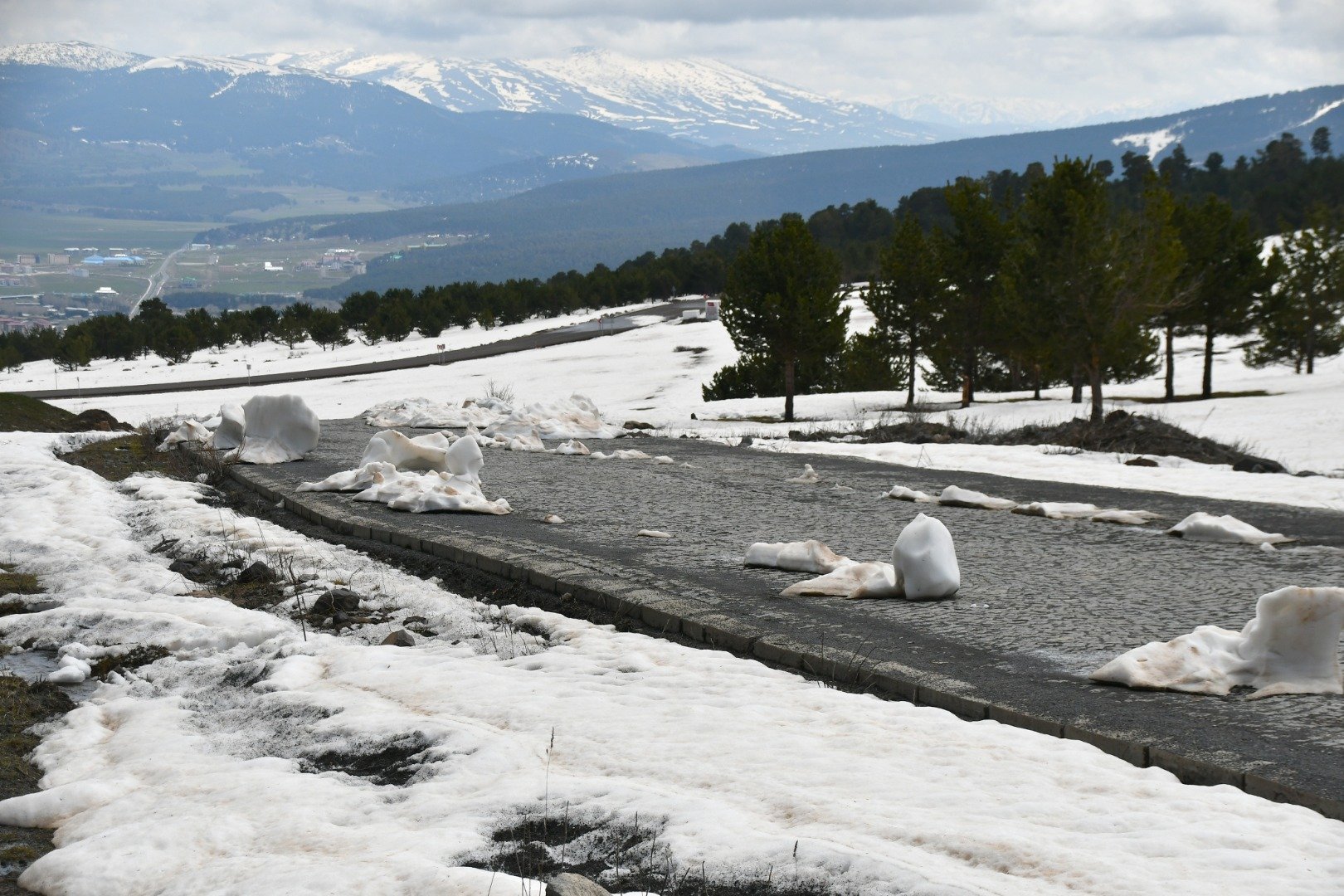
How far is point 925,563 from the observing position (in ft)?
26.7

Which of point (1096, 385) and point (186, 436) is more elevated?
point (1096, 385)

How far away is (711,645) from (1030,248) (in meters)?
35.4

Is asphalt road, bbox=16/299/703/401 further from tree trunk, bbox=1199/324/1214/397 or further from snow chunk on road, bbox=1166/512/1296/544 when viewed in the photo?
snow chunk on road, bbox=1166/512/1296/544

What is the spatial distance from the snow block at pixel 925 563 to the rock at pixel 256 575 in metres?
4.88

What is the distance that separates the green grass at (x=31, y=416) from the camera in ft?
75.2

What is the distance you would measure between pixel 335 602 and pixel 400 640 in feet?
3.46

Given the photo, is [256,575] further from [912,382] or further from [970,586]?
[912,382]

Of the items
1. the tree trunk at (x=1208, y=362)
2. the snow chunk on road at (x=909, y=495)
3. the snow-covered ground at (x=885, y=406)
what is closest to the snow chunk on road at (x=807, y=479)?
the snow chunk on road at (x=909, y=495)

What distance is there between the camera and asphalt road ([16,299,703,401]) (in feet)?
189

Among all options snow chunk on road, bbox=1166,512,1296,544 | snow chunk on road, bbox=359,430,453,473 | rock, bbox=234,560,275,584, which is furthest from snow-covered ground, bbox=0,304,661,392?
snow chunk on road, bbox=1166,512,1296,544

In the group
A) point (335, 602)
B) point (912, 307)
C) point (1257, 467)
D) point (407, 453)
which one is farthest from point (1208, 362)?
point (335, 602)

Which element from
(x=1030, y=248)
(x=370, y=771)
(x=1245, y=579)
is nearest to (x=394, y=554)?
(x=370, y=771)

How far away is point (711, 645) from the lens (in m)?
7.29

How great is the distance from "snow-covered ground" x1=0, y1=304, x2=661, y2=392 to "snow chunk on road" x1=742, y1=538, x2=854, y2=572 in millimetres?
60048
